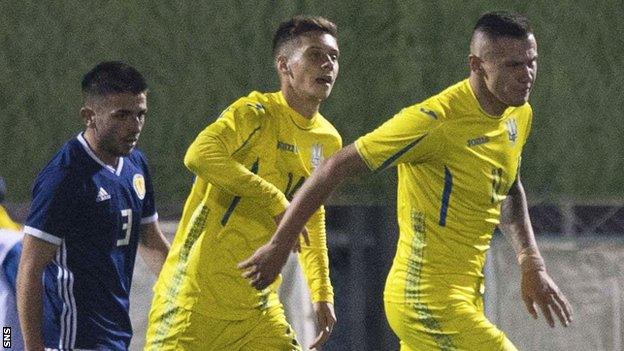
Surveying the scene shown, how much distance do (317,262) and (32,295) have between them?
1422mm

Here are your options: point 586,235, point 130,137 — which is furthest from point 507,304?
point 130,137

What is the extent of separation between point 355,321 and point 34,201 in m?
2.89

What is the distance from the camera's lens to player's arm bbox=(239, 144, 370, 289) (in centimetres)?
507

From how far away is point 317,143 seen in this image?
253 inches

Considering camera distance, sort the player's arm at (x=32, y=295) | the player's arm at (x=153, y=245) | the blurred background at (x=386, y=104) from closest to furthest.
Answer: the player's arm at (x=32, y=295) → the player's arm at (x=153, y=245) → the blurred background at (x=386, y=104)

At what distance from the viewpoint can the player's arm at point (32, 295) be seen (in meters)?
5.38

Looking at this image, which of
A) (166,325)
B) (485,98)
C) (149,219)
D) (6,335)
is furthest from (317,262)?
(6,335)

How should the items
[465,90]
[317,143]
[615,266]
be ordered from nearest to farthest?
1. [465,90]
2. [317,143]
3. [615,266]

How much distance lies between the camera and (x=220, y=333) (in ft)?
20.3

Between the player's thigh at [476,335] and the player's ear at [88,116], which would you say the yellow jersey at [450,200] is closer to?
the player's thigh at [476,335]

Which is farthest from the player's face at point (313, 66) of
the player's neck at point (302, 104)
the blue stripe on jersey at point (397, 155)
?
the blue stripe on jersey at point (397, 155)

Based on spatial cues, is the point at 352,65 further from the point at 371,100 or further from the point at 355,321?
the point at 355,321

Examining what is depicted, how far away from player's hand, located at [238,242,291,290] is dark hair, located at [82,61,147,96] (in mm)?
951

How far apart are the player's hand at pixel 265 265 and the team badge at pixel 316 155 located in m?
1.30
